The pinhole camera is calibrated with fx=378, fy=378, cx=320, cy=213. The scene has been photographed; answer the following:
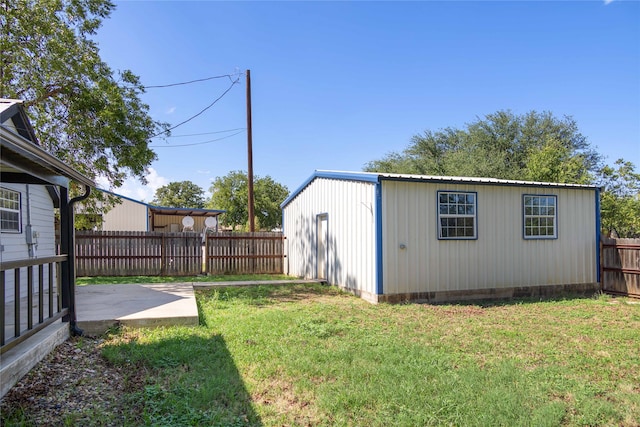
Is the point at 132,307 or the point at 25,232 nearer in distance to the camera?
the point at 132,307

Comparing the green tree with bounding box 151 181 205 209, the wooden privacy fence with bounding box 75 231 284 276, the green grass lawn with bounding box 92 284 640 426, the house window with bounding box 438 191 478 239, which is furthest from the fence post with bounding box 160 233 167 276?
the green tree with bounding box 151 181 205 209

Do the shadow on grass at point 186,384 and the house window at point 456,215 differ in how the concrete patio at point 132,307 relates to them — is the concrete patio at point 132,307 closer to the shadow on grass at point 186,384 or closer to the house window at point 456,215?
the shadow on grass at point 186,384

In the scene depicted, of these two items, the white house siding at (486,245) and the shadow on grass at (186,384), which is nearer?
the shadow on grass at (186,384)

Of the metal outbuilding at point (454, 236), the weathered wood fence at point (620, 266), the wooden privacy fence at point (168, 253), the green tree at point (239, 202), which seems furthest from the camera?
the green tree at point (239, 202)

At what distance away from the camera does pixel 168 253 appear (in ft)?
42.4

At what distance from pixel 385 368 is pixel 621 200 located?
70.5ft

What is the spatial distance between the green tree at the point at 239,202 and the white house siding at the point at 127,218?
1581cm

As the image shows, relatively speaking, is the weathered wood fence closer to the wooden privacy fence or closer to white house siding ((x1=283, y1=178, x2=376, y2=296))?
white house siding ((x1=283, y1=178, x2=376, y2=296))

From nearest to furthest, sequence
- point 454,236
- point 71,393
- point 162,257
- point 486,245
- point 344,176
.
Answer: point 71,393, point 454,236, point 486,245, point 344,176, point 162,257

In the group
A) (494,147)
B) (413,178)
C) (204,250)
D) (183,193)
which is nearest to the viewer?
(413,178)

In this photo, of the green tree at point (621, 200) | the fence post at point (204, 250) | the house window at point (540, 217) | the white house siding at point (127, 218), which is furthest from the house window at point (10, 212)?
the green tree at point (621, 200)

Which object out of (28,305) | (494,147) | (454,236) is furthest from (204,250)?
(494,147)

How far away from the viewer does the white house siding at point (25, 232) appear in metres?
6.68

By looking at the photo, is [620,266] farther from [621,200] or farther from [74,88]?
[74,88]
